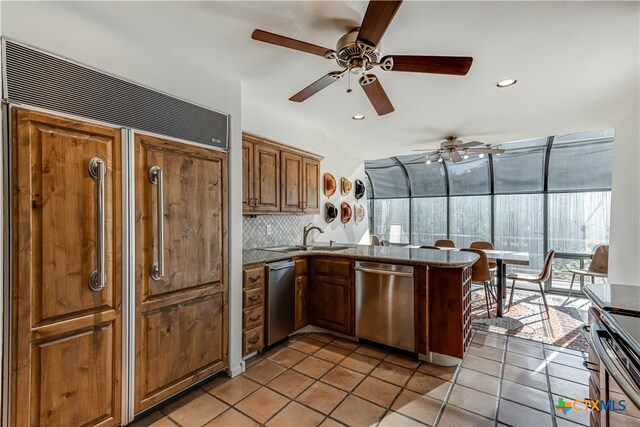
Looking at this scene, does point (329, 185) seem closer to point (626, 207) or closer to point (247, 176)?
point (247, 176)

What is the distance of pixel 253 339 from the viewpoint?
8.35 ft

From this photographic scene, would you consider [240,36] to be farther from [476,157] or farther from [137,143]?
[476,157]

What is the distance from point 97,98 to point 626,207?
4902mm

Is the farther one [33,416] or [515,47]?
[515,47]

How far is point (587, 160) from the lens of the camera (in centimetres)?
466

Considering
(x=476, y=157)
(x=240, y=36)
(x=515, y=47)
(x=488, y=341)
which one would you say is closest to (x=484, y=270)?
(x=488, y=341)

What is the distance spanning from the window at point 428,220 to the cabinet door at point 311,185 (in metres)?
3.42

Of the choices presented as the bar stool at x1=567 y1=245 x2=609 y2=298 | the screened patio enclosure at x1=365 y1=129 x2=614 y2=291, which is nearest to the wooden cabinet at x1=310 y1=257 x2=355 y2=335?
the bar stool at x1=567 y1=245 x2=609 y2=298

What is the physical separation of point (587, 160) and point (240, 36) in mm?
5628

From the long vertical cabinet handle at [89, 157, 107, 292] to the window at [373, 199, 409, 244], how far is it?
6006mm

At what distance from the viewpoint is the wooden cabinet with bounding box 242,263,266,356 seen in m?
2.47

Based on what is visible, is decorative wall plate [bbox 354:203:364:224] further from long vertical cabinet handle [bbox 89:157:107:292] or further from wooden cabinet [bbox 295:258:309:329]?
long vertical cabinet handle [bbox 89:157:107:292]

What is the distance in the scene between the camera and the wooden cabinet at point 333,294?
2.92 metres

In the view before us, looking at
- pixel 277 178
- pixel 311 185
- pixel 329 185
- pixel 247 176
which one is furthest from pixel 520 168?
pixel 247 176
